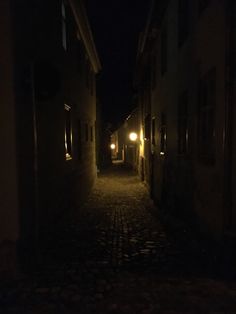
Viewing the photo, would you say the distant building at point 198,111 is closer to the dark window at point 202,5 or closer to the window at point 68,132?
the dark window at point 202,5

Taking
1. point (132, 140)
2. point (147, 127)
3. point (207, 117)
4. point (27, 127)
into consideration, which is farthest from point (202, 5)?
point (132, 140)

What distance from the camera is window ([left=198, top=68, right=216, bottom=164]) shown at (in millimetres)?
5578

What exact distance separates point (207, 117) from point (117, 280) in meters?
3.42

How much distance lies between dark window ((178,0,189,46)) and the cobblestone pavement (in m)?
4.83

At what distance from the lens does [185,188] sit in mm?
7594

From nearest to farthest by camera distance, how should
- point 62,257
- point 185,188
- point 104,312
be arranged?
point 104,312 → point 62,257 → point 185,188

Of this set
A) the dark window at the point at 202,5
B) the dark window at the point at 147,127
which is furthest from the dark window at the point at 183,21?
the dark window at the point at 147,127

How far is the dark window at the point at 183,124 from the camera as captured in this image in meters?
7.59

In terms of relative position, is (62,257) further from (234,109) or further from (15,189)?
(234,109)

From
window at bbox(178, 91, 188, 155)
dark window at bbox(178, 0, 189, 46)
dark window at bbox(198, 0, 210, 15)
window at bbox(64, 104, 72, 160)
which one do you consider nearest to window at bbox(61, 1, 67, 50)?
window at bbox(64, 104, 72, 160)

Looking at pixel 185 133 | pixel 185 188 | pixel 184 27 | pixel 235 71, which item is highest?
pixel 184 27

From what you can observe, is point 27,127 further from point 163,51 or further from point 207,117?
point 163,51

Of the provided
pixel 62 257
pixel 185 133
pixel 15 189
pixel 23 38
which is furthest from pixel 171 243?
pixel 23 38

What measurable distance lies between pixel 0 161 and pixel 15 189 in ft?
1.50
